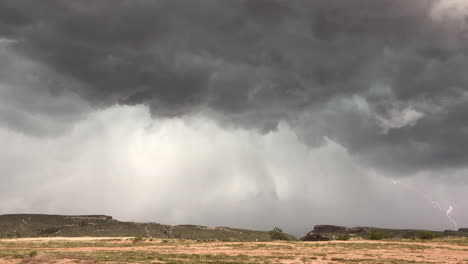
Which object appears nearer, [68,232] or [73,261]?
[73,261]

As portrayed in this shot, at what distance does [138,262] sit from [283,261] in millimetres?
15863

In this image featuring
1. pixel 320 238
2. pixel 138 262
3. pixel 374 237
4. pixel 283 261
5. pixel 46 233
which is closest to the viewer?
pixel 138 262

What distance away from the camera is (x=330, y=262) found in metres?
43.3

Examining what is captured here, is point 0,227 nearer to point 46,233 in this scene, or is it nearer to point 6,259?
point 46,233

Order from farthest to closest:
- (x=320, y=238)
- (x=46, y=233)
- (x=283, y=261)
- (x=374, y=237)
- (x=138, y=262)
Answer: (x=46, y=233)
(x=320, y=238)
(x=374, y=237)
(x=283, y=261)
(x=138, y=262)

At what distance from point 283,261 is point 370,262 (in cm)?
949

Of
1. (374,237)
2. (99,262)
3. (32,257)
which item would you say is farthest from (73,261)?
(374,237)

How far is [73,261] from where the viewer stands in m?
42.0

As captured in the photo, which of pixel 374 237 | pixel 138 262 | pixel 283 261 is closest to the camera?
pixel 138 262

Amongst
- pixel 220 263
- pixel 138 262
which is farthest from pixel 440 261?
pixel 138 262

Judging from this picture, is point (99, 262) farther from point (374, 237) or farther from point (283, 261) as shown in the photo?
point (374, 237)

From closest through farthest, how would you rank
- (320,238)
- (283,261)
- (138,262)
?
(138,262), (283,261), (320,238)

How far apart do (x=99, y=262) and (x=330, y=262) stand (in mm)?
24750

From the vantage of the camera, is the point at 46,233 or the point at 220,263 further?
the point at 46,233
